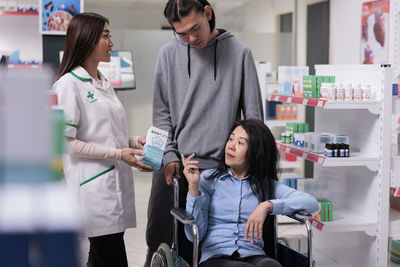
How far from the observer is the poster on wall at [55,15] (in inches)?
170

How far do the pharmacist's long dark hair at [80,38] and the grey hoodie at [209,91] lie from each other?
381 millimetres

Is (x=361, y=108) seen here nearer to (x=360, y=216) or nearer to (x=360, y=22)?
(x=360, y=216)

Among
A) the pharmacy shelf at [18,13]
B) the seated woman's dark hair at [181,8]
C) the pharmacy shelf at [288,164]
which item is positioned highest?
→ the pharmacy shelf at [18,13]

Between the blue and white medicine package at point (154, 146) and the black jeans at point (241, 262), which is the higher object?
the blue and white medicine package at point (154, 146)

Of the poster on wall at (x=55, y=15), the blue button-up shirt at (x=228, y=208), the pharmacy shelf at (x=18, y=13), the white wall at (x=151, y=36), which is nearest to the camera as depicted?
the blue button-up shirt at (x=228, y=208)

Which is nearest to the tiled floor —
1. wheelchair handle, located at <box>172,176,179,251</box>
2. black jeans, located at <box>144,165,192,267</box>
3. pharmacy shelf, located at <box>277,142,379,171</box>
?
pharmacy shelf, located at <box>277,142,379,171</box>

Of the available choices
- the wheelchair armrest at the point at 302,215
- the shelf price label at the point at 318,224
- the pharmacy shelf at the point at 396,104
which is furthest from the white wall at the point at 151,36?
the wheelchair armrest at the point at 302,215

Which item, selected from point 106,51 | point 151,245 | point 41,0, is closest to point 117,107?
point 106,51

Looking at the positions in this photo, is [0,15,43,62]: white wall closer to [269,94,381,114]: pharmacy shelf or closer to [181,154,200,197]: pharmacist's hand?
[269,94,381,114]: pharmacy shelf

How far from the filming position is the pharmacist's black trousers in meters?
2.22

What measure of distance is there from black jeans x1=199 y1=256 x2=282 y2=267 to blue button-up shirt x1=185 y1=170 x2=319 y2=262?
1.0 inches

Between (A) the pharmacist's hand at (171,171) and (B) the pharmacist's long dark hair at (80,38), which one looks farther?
(A) the pharmacist's hand at (171,171)

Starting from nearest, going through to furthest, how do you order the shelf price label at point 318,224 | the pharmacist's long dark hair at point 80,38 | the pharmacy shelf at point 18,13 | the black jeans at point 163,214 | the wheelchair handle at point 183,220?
1. the wheelchair handle at point 183,220
2. the pharmacist's long dark hair at point 80,38
3. the black jeans at point 163,214
4. the shelf price label at point 318,224
5. the pharmacy shelf at point 18,13

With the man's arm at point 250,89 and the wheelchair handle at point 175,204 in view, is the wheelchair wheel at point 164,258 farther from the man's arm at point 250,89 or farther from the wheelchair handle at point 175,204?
the man's arm at point 250,89
